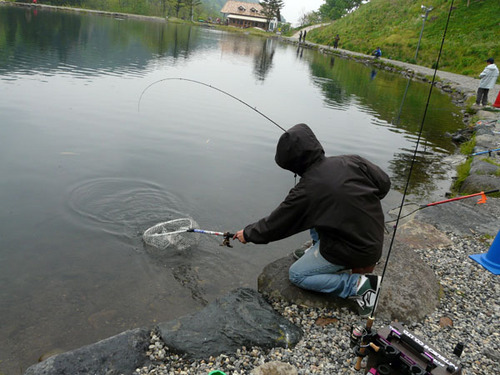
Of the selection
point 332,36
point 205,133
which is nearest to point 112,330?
point 205,133

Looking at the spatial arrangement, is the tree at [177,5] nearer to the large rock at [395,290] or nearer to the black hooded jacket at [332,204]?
the large rock at [395,290]

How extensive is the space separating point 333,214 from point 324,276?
0.87 metres

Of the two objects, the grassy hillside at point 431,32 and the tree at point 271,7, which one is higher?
the tree at point 271,7

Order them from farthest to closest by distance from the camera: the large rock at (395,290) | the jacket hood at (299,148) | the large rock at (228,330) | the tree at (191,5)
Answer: the tree at (191,5)
the large rock at (395,290)
the jacket hood at (299,148)
the large rock at (228,330)

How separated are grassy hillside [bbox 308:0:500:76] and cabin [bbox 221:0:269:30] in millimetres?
46516

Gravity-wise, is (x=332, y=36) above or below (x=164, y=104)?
above

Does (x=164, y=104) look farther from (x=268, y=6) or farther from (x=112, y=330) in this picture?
(x=268, y=6)

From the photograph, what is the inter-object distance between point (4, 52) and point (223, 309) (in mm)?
23051

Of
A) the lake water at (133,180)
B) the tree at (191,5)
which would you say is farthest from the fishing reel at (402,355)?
the tree at (191,5)

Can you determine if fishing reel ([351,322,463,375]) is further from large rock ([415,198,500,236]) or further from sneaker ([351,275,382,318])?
large rock ([415,198,500,236])

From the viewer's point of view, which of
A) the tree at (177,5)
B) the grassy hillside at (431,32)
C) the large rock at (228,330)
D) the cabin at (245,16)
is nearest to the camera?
the large rock at (228,330)

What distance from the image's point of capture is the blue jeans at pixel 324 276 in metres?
4.10

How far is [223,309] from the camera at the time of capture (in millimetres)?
4094

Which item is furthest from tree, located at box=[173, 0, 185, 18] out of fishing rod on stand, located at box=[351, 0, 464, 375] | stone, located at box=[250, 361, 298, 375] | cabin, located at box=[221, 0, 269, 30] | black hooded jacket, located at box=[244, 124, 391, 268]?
fishing rod on stand, located at box=[351, 0, 464, 375]
